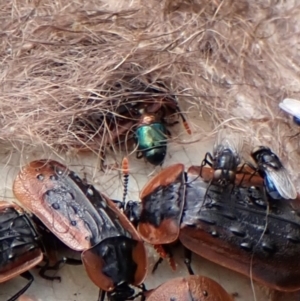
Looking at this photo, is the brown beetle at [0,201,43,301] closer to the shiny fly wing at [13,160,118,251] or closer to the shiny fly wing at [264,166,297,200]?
the shiny fly wing at [13,160,118,251]

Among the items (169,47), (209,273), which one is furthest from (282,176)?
(169,47)

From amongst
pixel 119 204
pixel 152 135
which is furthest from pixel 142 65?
pixel 119 204

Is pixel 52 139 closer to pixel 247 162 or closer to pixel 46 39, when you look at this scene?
pixel 46 39

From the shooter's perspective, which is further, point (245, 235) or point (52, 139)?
point (52, 139)

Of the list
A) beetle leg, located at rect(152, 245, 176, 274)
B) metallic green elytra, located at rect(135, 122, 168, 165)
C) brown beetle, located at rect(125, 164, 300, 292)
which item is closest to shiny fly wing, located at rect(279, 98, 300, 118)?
brown beetle, located at rect(125, 164, 300, 292)

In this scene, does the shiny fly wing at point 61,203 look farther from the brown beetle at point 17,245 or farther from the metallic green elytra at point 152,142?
the metallic green elytra at point 152,142

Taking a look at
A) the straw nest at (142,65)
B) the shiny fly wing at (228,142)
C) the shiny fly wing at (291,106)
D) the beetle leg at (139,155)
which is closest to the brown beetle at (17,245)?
the straw nest at (142,65)
